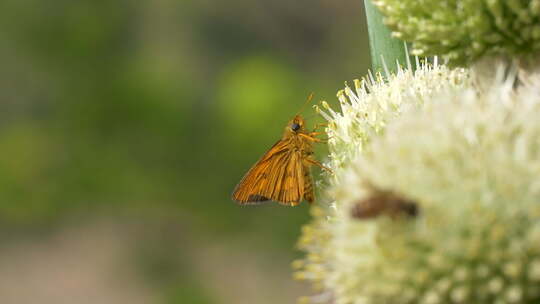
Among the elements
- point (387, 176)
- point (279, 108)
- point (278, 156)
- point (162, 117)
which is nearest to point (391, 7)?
point (387, 176)

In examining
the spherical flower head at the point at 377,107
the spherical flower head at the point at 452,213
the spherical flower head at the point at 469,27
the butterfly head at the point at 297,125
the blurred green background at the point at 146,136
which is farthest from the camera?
the blurred green background at the point at 146,136

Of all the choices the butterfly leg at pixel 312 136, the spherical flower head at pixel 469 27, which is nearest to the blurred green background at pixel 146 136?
the butterfly leg at pixel 312 136

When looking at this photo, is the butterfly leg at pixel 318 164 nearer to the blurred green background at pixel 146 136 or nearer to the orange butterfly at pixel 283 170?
the orange butterfly at pixel 283 170

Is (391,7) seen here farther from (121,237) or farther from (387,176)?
(121,237)

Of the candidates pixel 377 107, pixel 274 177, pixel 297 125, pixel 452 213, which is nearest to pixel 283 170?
pixel 274 177

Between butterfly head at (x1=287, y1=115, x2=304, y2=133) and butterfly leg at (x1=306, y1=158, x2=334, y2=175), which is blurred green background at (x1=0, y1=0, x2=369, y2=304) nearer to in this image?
butterfly head at (x1=287, y1=115, x2=304, y2=133)

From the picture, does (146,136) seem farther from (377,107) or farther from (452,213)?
(452,213)
